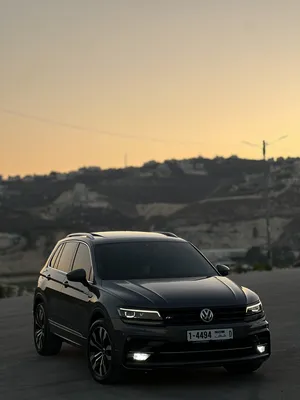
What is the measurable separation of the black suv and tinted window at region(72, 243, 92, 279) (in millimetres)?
19

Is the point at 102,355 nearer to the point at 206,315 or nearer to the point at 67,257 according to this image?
the point at 206,315

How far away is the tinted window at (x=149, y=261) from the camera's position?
32.2ft

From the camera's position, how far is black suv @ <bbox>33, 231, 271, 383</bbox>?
8508 mm

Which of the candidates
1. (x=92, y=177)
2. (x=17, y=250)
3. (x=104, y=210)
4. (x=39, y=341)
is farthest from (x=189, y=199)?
(x=39, y=341)

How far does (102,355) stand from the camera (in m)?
9.03

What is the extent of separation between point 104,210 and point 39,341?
7256 cm

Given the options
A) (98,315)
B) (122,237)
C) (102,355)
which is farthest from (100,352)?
(122,237)

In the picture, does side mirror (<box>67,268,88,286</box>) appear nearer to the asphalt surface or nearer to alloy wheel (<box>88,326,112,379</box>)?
alloy wheel (<box>88,326,112,379</box>)

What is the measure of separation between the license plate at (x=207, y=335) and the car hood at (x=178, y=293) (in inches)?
11.1

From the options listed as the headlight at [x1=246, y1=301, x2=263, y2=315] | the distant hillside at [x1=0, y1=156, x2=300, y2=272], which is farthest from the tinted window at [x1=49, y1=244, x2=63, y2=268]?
the distant hillside at [x1=0, y1=156, x2=300, y2=272]

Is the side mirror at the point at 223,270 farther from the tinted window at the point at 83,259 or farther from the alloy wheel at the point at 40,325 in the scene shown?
the alloy wheel at the point at 40,325

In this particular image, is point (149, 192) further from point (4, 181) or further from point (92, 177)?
point (4, 181)

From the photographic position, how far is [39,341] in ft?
38.2

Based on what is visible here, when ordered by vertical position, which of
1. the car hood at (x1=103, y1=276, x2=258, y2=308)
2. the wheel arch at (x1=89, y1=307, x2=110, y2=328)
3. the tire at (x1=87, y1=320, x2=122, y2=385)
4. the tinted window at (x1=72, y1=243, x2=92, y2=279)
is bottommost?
the tire at (x1=87, y1=320, x2=122, y2=385)
